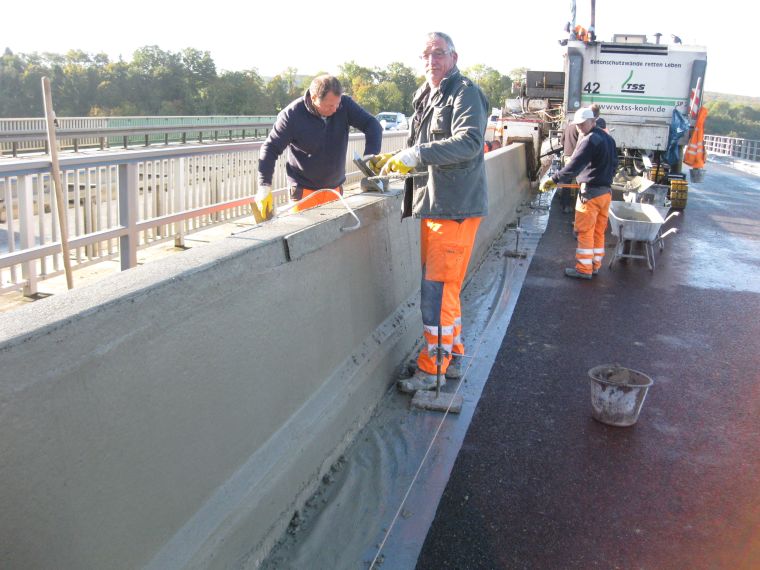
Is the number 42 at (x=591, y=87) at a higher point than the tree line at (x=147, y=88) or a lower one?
lower

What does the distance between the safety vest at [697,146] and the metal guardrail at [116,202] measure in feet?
34.0

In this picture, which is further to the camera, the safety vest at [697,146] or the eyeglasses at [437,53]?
the safety vest at [697,146]

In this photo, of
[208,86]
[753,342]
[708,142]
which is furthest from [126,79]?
[753,342]

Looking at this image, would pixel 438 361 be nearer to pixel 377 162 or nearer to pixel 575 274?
pixel 377 162

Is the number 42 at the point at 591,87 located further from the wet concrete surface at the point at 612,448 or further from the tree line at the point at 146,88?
the tree line at the point at 146,88

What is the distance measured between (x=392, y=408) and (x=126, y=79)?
5881 centimetres

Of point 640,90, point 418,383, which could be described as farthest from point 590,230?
point 640,90

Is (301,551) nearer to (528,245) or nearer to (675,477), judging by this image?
(675,477)

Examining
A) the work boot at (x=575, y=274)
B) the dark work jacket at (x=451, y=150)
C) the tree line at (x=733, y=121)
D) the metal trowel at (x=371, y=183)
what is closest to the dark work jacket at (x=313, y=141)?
the metal trowel at (x=371, y=183)

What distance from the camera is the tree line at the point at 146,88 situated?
51406 mm

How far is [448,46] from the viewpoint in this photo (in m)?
4.96

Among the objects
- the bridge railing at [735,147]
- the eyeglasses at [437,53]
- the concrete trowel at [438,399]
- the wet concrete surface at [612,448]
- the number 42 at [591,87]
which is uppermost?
the number 42 at [591,87]

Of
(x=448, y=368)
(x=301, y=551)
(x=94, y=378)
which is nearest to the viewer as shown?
(x=94, y=378)

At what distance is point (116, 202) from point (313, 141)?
10.4ft
